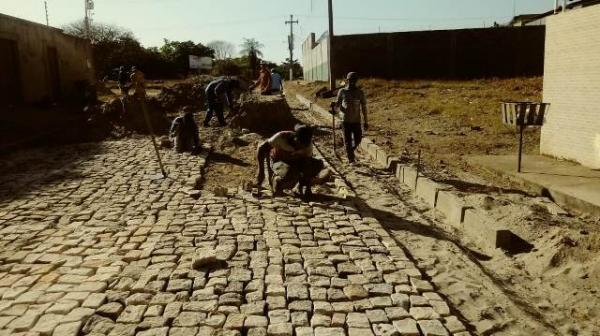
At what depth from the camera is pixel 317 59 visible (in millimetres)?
39625

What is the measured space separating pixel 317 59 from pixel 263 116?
26.5 m

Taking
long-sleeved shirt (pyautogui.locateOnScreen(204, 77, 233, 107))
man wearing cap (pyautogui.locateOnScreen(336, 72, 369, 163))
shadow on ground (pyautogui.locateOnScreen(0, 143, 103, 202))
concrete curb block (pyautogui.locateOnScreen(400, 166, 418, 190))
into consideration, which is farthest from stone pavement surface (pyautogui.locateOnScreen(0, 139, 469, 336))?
long-sleeved shirt (pyautogui.locateOnScreen(204, 77, 233, 107))

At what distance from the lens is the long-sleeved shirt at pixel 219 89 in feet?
42.8

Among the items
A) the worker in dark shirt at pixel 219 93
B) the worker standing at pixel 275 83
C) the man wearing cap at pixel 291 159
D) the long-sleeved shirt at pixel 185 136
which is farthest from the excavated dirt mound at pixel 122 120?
the man wearing cap at pixel 291 159

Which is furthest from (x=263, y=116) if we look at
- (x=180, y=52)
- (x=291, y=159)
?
(x=180, y=52)

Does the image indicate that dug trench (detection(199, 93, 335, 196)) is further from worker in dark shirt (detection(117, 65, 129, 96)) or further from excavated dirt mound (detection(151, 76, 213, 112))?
worker in dark shirt (detection(117, 65, 129, 96))

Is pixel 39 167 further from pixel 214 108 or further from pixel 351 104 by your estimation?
pixel 351 104

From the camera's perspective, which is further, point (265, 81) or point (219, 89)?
point (265, 81)

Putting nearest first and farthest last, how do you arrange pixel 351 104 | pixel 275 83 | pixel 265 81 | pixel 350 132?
pixel 351 104 → pixel 350 132 → pixel 265 81 → pixel 275 83

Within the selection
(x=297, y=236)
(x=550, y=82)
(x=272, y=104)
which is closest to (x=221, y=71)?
(x=272, y=104)

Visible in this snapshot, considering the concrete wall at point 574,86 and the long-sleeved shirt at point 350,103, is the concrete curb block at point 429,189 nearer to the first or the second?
the long-sleeved shirt at point 350,103

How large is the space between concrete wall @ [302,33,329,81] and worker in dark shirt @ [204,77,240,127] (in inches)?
791

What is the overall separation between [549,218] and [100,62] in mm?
36619

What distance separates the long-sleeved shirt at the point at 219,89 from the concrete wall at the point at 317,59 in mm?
20211
